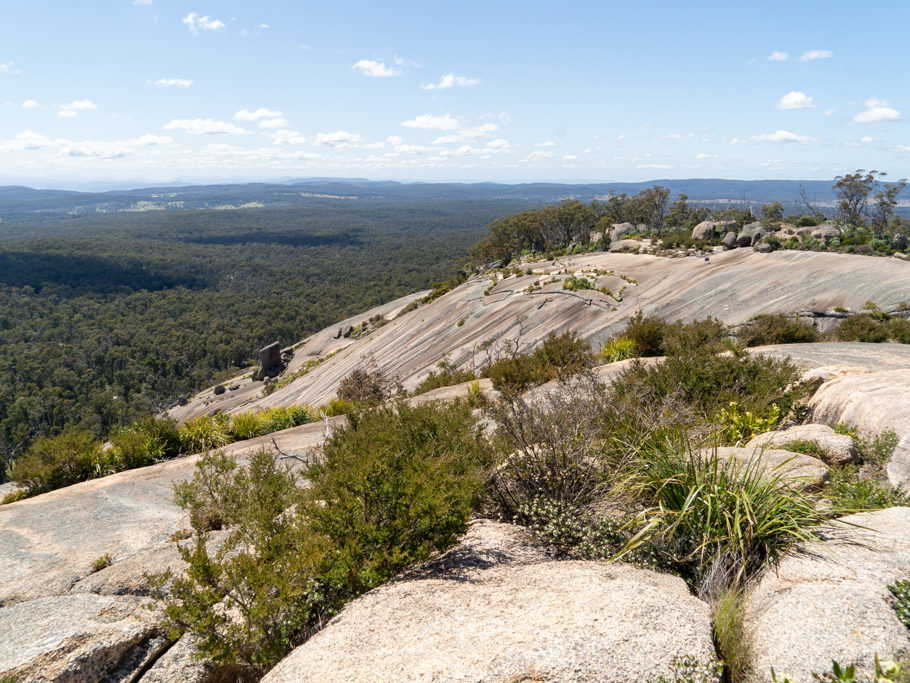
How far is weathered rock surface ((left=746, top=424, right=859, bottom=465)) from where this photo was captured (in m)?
6.05

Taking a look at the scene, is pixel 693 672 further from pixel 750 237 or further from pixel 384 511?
pixel 750 237

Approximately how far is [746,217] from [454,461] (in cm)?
5859

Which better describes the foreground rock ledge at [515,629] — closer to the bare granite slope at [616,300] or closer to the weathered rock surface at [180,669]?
the weathered rock surface at [180,669]

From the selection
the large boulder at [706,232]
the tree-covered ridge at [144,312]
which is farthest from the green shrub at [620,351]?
the tree-covered ridge at [144,312]

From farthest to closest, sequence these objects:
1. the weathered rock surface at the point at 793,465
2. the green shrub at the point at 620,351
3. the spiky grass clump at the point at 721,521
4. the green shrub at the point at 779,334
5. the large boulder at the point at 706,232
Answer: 1. the large boulder at the point at 706,232
2. the green shrub at the point at 779,334
3. the green shrub at the point at 620,351
4. the weathered rock surface at the point at 793,465
5. the spiky grass clump at the point at 721,521

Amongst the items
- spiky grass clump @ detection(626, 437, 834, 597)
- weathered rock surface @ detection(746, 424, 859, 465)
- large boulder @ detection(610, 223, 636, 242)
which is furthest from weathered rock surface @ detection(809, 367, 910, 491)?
large boulder @ detection(610, 223, 636, 242)

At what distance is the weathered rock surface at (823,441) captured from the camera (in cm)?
605

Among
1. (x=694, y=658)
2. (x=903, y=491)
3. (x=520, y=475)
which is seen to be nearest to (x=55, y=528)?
(x=520, y=475)

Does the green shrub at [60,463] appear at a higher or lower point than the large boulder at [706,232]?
lower

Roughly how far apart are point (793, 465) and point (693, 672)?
3777mm

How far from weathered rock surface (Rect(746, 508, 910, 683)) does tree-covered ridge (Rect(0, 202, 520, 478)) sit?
200ft

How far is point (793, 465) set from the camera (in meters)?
5.55

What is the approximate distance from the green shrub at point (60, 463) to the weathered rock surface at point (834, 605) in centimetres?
1258

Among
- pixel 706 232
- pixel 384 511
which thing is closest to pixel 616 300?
pixel 706 232
